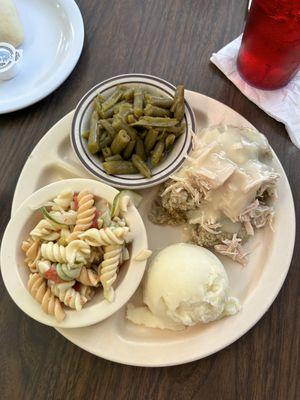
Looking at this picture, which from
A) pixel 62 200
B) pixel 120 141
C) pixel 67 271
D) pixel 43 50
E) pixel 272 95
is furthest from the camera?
pixel 43 50

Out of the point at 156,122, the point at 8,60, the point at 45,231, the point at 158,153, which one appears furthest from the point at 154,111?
the point at 8,60

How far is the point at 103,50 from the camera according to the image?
1.66 m

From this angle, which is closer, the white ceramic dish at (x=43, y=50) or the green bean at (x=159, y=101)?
the green bean at (x=159, y=101)

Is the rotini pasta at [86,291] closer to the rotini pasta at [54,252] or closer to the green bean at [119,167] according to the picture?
the rotini pasta at [54,252]

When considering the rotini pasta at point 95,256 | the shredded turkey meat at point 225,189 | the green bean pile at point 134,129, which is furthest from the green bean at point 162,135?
the rotini pasta at point 95,256

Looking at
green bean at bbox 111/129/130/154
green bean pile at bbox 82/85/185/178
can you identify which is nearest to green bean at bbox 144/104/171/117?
green bean pile at bbox 82/85/185/178

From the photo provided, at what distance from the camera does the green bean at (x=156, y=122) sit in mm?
1332

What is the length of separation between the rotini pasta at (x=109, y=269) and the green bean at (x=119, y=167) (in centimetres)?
29

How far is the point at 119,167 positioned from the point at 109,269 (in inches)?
14.8

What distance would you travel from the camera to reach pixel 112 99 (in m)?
1.39

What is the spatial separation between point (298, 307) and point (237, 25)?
1.17 metres

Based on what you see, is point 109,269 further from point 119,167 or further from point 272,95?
point 272,95

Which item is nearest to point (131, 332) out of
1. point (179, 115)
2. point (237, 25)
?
point (179, 115)

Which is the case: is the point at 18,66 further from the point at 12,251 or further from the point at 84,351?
the point at 84,351
